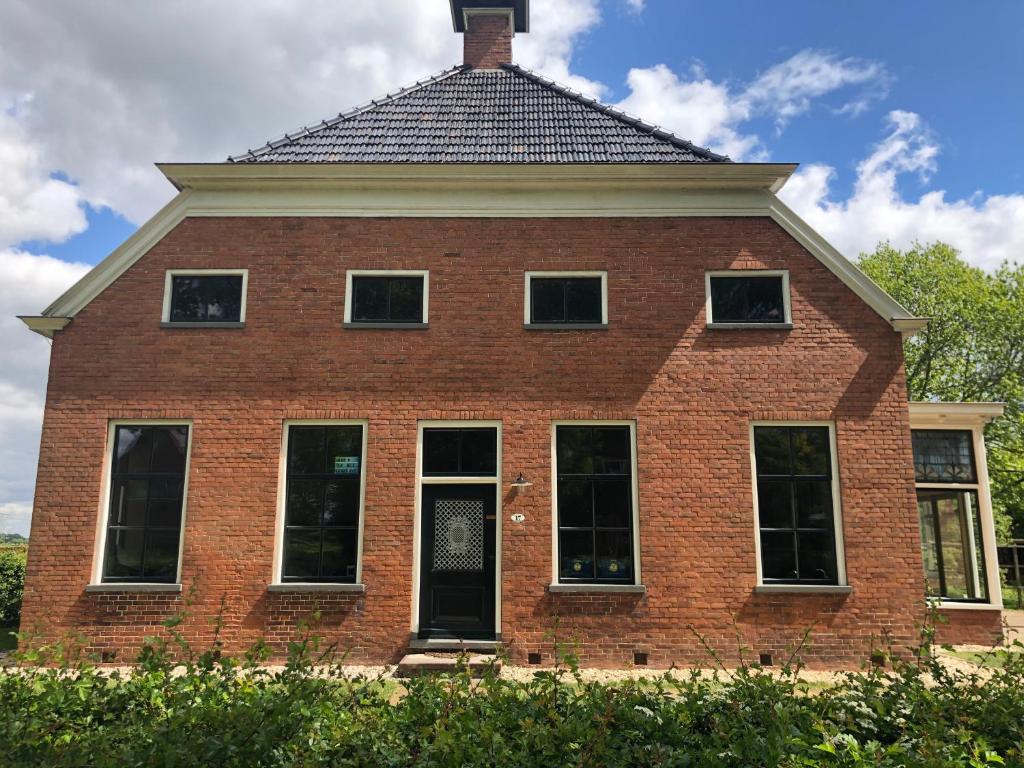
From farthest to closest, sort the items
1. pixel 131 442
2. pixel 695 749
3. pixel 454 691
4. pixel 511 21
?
1. pixel 511 21
2. pixel 131 442
3. pixel 454 691
4. pixel 695 749

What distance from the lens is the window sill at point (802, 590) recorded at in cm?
880

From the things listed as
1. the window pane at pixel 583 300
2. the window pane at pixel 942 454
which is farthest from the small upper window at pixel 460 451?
the window pane at pixel 942 454

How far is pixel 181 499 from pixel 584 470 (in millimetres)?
5576

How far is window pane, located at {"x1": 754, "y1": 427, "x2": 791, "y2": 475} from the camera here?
9242 millimetres

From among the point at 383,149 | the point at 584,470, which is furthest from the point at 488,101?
the point at 584,470

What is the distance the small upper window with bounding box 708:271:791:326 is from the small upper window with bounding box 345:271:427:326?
4219mm

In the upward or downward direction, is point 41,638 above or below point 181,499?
below

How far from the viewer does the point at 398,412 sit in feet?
30.5

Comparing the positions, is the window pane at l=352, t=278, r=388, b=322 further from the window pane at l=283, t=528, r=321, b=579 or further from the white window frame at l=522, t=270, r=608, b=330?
the window pane at l=283, t=528, r=321, b=579

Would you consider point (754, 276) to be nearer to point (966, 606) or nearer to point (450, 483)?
point (450, 483)

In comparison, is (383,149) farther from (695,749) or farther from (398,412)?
(695,749)

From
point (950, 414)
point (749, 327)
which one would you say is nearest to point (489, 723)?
point (749, 327)

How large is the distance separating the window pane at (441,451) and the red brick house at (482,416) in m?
0.03

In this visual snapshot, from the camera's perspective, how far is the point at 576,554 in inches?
356
